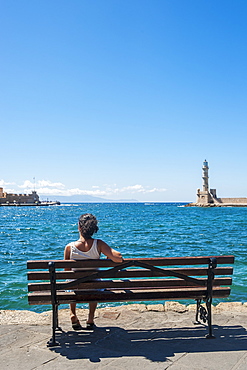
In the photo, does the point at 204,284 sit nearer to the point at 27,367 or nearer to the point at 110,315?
the point at 110,315

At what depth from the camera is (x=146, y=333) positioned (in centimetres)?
484

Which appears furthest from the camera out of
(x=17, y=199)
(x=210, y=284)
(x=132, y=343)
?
(x=17, y=199)

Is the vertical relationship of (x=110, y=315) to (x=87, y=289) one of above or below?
below

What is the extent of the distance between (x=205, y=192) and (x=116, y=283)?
11024cm

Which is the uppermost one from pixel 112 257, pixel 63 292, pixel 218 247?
pixel 112 257

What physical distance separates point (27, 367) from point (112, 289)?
1.36 m

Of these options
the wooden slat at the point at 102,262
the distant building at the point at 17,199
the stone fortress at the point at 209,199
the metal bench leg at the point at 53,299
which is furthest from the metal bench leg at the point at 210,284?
the distant building at the point at 17,199

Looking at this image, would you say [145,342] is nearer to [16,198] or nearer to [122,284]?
[122,284]

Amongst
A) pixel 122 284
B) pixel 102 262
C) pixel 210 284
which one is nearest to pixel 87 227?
pixel 102 262

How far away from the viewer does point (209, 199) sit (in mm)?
113625

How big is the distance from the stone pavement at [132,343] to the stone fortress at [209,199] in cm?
10339

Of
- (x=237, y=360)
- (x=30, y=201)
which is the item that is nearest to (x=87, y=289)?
(x=237, y=360)

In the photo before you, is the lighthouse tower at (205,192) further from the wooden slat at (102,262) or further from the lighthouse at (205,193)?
the wooden slat at (102,262)

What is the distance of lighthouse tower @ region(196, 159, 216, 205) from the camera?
351 ft
